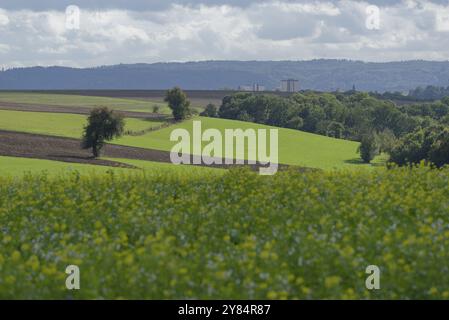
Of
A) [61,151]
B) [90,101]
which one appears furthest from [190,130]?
[90,101]

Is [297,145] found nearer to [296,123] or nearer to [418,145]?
[418,145]

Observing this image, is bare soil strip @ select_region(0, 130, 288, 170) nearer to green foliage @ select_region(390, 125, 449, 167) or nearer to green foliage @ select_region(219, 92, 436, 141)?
green foliage @ select_region(390, 125, 449, 167)

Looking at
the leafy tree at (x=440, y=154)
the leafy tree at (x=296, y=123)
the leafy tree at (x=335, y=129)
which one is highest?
the leafy tree at (x=440, y=154)

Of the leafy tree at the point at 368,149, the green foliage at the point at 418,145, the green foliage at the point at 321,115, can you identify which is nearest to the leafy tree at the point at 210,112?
the green foliage at the point at 321,115

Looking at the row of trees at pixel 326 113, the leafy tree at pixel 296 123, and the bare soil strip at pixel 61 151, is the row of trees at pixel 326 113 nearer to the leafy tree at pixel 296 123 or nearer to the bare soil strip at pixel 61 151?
the leafy tree at pixel 296 123

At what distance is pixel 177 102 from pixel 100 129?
50397mm

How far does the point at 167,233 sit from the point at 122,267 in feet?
8.39

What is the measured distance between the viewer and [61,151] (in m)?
74.4

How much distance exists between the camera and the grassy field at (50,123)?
91688mm

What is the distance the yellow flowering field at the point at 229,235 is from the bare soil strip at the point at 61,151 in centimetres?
4724

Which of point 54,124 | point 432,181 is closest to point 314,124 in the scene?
point 54,124

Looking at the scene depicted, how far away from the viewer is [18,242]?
12.3m

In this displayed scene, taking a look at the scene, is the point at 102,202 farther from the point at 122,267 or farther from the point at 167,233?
the point at 122,267

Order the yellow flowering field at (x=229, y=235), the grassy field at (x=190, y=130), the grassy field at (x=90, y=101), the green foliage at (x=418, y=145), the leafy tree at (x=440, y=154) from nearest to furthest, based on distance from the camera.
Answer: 1. the yellow flowering field at (x=229, y=235)
2. the leafy tree at (x=440, y=154)
3. the green foliage at (x=418, y=145)
4. the grassy field at (x=190, y=130)
5. the grassy field at (x=90, y=101)
